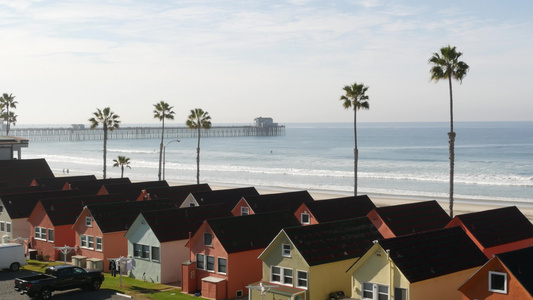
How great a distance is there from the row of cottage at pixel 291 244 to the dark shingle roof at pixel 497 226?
0.08 m

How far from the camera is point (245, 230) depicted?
36.4m

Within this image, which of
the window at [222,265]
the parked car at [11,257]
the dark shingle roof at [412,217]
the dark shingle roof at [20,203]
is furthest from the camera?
the dark shingle roof at [20,203]

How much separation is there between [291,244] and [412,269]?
20.3ft

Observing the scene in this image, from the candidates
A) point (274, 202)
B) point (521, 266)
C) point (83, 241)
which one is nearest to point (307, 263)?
point (521, 266)

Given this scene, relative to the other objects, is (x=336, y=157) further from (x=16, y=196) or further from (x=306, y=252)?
(x=306, y=252)

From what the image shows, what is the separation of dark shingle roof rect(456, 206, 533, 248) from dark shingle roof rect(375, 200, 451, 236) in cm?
396

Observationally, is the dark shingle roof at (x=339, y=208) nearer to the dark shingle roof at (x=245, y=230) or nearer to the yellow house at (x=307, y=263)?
the dark shingle roof at (x=245, y=230)

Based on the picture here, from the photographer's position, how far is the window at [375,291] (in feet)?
93.5

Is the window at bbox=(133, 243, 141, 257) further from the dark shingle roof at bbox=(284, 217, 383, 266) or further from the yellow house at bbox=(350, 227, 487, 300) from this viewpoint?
the yellow house at bbox=(350, 227, 487, 300)

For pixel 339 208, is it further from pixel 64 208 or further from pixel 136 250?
pixel 64 208

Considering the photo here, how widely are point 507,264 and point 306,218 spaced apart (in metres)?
20.8

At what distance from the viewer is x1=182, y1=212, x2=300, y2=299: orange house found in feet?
113

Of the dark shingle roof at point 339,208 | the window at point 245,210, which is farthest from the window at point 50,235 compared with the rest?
the dark shingle roof at point 339,208

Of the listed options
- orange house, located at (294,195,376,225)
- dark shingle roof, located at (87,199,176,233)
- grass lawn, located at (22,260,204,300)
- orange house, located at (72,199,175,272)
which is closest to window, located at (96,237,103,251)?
orange house, located at (72,199,175,272)
